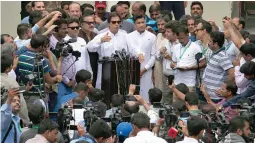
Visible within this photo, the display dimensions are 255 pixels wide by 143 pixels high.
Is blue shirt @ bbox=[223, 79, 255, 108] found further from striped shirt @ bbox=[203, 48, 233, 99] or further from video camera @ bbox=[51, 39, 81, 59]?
video camera @ bbox=[51, 39, 81, 59]

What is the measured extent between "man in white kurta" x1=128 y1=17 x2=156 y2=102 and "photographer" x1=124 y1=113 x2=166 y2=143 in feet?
16.2

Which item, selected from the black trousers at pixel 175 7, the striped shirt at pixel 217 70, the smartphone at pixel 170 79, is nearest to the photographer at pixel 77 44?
the smartphone at pixel 170 79

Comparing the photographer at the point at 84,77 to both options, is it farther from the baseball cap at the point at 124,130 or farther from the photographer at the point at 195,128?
the photographer at the point at 195,128

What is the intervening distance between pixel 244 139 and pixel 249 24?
9.81m

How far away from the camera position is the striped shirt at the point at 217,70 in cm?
1662

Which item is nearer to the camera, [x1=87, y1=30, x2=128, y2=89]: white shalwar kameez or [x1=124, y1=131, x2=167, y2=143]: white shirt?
[x1=124, y1=131, x2=167, y2=143]: white shirt

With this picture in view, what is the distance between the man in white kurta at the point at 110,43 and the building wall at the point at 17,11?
304 centimetres

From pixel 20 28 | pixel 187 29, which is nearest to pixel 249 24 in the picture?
pixel 187 29

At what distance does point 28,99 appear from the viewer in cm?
1504

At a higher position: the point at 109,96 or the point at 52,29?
the point at 52,29

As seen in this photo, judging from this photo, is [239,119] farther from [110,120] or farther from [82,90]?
[82,90]

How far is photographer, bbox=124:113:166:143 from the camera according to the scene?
41.4ft

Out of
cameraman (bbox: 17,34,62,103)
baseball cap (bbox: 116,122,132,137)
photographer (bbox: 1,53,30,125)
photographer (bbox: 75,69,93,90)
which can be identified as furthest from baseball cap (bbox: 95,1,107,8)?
baseball cap (bbox: 116,122,132,137)

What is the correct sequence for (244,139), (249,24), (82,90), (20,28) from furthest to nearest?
(249,24)
(20,28)
(82,90)
(244,139)
